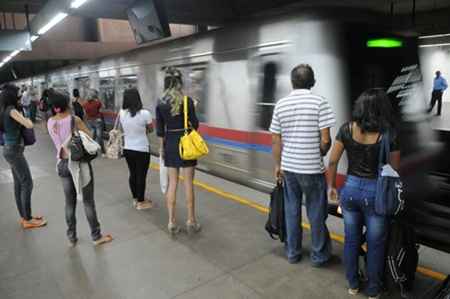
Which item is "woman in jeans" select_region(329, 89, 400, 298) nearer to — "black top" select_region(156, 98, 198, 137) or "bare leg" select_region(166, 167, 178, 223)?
"black top" select_region(156, 98, 198, 137)

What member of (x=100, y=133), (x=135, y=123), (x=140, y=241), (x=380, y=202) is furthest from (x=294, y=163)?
(x=100, y=133)

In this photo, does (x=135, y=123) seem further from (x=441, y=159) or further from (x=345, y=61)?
(x=441, y=159)

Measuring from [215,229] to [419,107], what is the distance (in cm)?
300

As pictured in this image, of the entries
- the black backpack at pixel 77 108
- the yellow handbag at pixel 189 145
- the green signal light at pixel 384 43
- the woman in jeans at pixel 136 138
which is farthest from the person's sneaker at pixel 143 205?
the black backpack at pixel 77 108

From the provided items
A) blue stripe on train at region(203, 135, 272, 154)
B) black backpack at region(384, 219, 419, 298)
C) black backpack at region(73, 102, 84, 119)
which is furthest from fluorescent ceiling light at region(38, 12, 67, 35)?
black backpack at region(384, 219, 419, 298)

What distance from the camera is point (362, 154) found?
2.29 metres

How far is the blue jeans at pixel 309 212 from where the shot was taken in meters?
2.79

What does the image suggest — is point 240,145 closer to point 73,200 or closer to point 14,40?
point 73,200

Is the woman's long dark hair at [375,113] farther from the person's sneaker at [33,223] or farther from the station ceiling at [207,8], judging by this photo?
the station ceiling at [207,8]

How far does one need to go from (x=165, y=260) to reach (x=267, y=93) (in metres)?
2.61

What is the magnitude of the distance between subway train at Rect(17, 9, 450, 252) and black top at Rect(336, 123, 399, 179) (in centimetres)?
150

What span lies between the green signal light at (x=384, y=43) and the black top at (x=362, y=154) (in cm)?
200

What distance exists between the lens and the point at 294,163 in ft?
9.09

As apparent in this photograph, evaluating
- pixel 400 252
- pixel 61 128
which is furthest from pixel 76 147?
pixel 400 252
